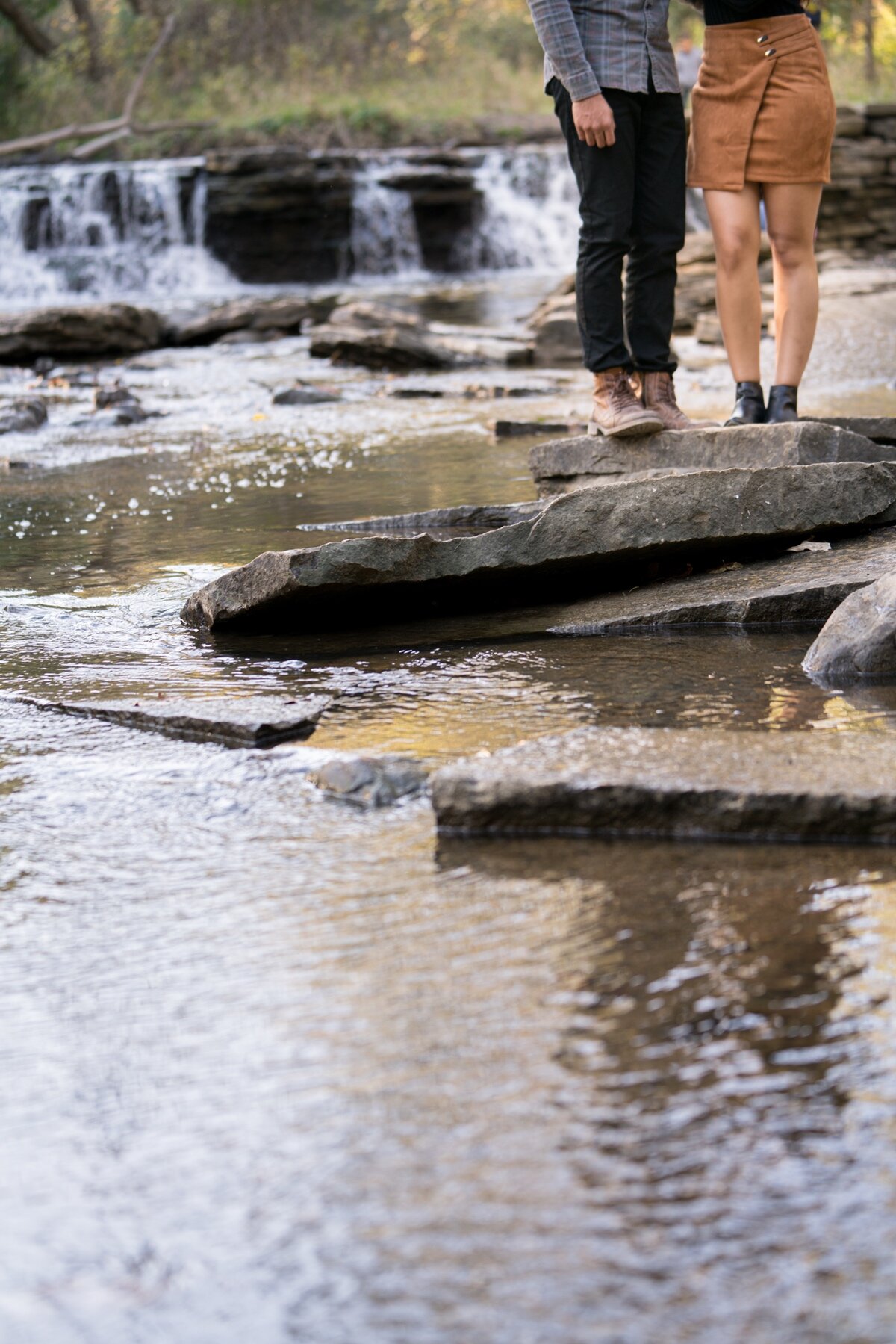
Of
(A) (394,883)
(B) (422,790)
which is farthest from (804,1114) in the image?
(B) (422,790)

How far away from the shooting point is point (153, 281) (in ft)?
61.2

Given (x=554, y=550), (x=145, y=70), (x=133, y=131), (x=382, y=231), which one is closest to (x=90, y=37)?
(x=145, y=70)

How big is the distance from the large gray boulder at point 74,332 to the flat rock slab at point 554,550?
26.7 ft

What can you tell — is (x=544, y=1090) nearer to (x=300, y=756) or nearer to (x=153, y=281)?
(x=300, y=756)

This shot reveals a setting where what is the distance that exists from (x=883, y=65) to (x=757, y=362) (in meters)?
22.0

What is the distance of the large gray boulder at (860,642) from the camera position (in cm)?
288

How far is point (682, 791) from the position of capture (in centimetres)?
210

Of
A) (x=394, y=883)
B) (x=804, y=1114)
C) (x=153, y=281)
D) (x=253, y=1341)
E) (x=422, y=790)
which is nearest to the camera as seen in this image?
(x=253, y=1341)

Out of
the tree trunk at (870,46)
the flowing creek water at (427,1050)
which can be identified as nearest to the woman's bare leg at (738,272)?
the flowing creek water at (427,1050)

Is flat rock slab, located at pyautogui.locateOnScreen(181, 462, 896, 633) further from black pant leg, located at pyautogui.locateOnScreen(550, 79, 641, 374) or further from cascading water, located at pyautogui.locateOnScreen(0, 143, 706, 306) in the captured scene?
cascading water, located at pyautogui.locateOnScreen(0, 143, 706, 306)

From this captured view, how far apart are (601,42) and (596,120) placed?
0.89ft

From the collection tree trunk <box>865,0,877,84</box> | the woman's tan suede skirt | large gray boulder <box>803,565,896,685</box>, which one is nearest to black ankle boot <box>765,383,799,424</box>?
the woman's tan suede skirt

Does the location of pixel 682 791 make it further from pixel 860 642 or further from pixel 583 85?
pixel 583 85

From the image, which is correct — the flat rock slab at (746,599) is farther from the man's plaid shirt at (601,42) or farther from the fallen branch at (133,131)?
the fallen branch at (133,131)
